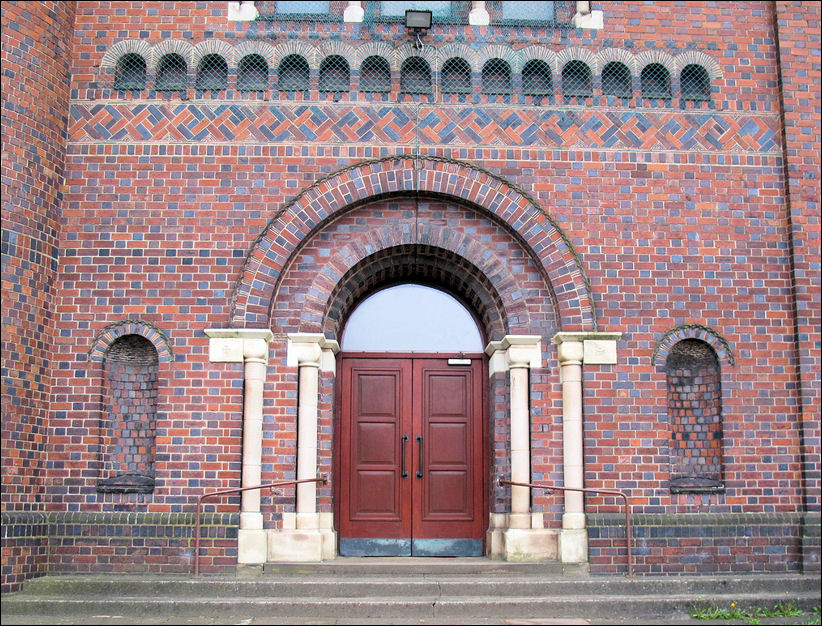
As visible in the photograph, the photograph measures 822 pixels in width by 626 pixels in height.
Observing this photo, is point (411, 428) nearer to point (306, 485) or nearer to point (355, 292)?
point (306, 485)

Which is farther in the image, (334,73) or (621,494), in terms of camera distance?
(334,73)

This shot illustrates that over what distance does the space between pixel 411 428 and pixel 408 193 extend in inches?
110

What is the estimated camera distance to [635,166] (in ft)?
36.7

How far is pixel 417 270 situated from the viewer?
11703 mm

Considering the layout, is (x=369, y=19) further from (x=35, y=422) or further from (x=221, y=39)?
(x=35, y=422)

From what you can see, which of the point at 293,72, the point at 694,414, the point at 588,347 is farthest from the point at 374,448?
the point at 293,72

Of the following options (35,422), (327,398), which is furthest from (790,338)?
(35,422)

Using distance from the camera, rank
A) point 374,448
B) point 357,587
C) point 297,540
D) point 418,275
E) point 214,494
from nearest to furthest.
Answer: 1. point 357,587
2. point 214,494
3. point 297,540
4. point 374,448
5. point 418,275

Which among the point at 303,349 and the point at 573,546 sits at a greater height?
the point at 303,349

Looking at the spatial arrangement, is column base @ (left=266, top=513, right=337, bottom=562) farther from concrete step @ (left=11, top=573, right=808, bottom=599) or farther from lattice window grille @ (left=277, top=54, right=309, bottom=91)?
lattice window grille @ (left=277, top=54, right=309, bottom=91)

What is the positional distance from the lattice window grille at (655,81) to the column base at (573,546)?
517 centimetres

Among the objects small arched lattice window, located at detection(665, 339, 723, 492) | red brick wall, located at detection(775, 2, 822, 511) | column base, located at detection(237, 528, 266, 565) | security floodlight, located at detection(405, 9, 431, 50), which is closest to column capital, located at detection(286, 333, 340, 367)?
column base, located at detection(237, 528, 266, 565)

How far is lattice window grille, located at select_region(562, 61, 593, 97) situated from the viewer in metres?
11.4

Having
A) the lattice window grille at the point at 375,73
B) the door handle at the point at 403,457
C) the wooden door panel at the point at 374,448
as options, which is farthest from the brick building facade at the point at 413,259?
the door handle at the point at 403,457
